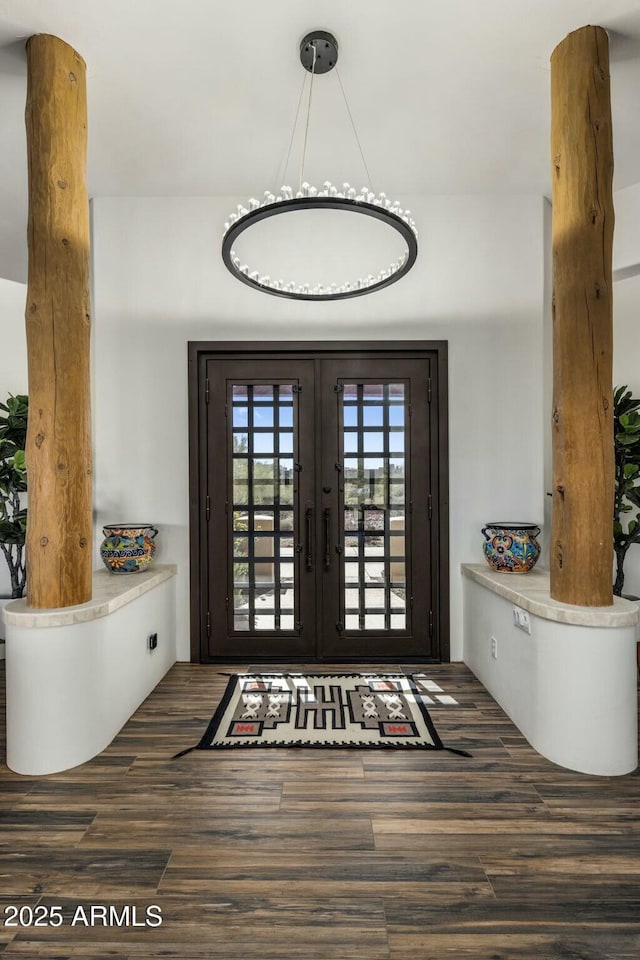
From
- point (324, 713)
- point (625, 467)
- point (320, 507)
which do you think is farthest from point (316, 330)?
point (324, 713)

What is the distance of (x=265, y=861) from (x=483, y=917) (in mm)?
726

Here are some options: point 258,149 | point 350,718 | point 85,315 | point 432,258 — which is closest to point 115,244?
point 258,149

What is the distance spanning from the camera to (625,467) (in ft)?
11.7

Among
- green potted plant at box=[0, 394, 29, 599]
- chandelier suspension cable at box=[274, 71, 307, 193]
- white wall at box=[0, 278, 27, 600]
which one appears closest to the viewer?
chandelier suspension cable at box=[274, 71, 307, 193]

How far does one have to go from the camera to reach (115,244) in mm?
3850

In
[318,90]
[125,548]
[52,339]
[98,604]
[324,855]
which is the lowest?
[324,855]

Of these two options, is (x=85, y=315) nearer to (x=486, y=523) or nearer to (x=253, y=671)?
(x=253, y=671)

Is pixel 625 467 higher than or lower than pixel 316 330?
lower

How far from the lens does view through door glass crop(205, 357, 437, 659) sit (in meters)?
3.83

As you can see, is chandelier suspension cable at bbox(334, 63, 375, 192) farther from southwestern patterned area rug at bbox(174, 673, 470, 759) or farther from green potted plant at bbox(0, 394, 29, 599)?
southwestern patterned area rug at bbox(174, 673, 470, 759)

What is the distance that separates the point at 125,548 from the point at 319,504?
1.36 meters

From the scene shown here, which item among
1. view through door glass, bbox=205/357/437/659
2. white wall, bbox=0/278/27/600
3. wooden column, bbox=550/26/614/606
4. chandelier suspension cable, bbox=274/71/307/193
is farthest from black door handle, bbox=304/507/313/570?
white wall, bbox=0/278/27/600

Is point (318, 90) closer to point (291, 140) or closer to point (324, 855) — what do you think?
point (291, 140)

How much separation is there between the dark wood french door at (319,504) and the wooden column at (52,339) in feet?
4.46
